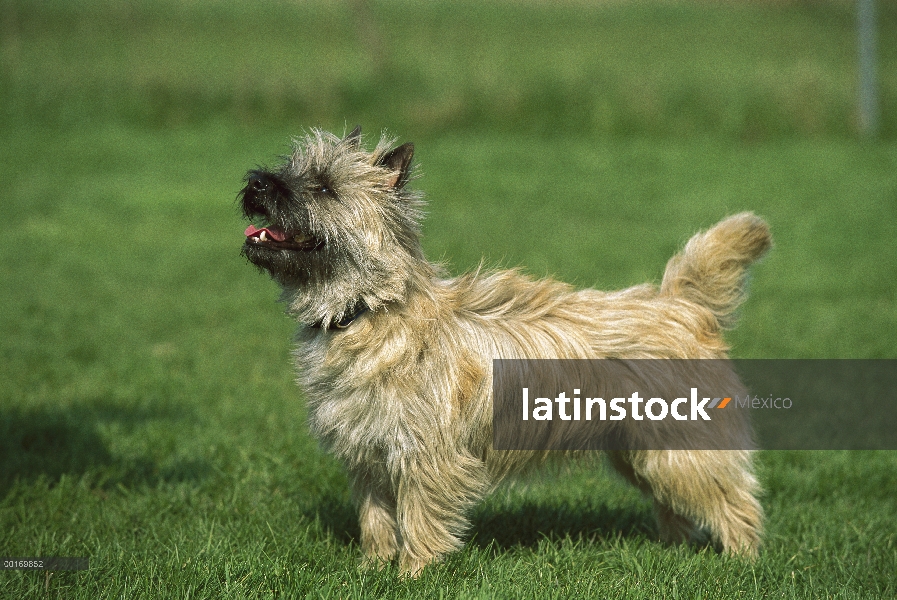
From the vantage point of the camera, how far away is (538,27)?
16.7 metres

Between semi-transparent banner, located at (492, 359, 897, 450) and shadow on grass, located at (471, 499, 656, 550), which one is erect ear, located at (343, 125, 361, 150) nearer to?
semi-transparent banner, located at (492, 359, 897, 450)

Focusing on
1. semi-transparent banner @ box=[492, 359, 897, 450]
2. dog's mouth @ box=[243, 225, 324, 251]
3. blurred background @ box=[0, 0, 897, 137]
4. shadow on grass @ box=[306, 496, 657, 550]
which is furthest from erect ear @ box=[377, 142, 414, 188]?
blurred background @ box=[0, 0, 897, 137]

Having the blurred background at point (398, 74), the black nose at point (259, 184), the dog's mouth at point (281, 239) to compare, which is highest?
the blurred background at point (398, 74)

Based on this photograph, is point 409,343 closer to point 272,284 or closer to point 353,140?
point 353,140

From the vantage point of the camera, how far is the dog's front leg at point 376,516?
12.4ft

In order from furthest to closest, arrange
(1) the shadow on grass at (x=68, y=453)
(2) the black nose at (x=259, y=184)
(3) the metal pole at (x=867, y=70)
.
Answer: (3) the metal pole at (x=867, y=70) < (1) the shadow on grass at (x=68, y=453) < (2) the black nose at (x=259, y=184)

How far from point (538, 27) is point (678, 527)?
13699 mm

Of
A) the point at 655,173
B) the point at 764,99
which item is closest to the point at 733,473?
the point at 655,173

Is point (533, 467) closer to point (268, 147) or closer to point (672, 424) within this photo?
point (672, 424)

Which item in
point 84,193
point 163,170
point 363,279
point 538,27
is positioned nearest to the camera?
point 363,279

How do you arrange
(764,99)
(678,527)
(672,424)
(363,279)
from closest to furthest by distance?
(363,279)
(672,424)
(678,527)
(764,99)

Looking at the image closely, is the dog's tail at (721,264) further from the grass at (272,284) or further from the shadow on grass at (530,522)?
the shadow on grass at (530,522)

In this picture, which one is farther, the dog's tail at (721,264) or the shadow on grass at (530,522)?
the shadow on grass at (530,522)

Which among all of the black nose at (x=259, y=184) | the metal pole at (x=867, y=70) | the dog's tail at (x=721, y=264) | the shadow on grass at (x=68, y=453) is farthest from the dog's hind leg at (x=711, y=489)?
the metal pole at (x=867, y=70)
